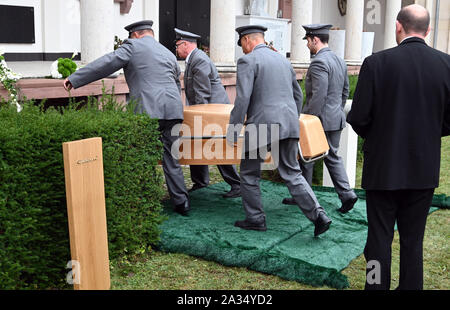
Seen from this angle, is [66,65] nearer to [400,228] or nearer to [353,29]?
[400,228]

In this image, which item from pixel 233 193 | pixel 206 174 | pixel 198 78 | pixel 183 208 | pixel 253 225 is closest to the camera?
pixel 253 225

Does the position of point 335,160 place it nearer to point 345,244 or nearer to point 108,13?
point 345,244

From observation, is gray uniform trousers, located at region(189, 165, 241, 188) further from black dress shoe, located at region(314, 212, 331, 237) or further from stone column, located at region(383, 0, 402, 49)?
stone column, located at region(383, 0, 402, 49)

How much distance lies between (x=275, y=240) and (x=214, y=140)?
1152mm

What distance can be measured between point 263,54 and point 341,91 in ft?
5.00

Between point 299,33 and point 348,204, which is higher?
point 299,33

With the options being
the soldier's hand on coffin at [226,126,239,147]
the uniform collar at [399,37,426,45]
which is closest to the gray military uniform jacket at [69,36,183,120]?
the soldier's hand on coffin at [226,126,239,147]

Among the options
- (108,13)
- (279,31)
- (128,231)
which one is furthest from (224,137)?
(279,31)

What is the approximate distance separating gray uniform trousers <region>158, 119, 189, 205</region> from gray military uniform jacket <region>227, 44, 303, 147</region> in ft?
2.40

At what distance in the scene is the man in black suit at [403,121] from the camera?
3824 mm

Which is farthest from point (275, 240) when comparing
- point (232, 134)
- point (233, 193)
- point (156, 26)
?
point (156, 26)

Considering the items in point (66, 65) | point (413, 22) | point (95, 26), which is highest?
point (95, 26)

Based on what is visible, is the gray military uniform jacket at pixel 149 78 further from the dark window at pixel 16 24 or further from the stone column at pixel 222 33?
the dark window at pixel 16 24

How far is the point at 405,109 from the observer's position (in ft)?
12.6
